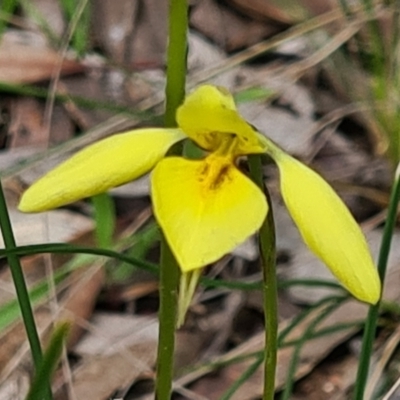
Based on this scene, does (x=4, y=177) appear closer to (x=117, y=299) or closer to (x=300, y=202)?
(x=117, y=299)

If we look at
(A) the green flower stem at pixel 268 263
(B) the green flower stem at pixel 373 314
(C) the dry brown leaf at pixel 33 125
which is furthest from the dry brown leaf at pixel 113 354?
(A) the green flower stem at pixel 268 263

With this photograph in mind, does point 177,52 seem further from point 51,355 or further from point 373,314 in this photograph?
point 373,314

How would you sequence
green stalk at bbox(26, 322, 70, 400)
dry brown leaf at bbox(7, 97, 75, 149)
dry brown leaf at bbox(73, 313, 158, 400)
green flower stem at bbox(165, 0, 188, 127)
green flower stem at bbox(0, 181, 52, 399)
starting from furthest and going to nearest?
dry brown leaf at bbox(7, 97, 75, 149) < dry brown leaf at bbox(73, 313, 158, 400) < green flower stem at bbox(0, 181, 52, 399) < green flower stem at bbox(165, 0, 188, 127) < green stalk at bbox(26, 322, 70, 400)

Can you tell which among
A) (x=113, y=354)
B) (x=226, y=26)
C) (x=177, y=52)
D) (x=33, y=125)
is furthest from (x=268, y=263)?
(x=226, y=26)

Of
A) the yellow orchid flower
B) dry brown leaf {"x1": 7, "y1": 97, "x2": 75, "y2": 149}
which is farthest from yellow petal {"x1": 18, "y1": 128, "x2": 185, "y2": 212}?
dry brown leaf {"x1": 7, "y1": 97, "x2": 75, "y2": 149}

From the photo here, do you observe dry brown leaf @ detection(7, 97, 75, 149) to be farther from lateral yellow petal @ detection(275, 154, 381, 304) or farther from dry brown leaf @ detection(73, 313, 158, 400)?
lateral yellow petal @ detection(275, 154, 381, 304)

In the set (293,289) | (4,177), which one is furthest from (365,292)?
(4,177)
